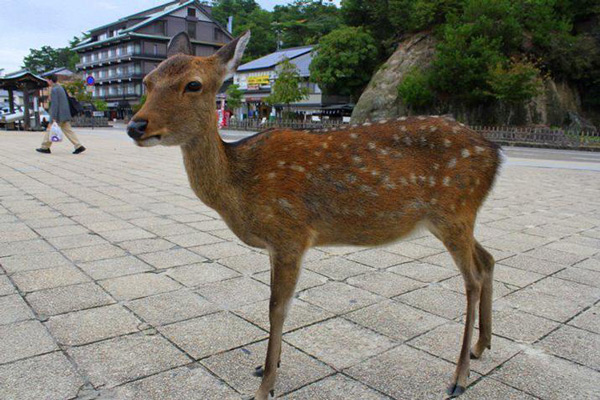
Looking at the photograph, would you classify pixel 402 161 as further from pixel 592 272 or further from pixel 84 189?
pixel 84 189

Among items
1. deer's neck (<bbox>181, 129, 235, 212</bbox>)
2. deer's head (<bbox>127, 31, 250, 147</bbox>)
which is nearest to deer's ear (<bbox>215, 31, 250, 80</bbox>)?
deer's head (<bbox>127, 31, 250, 147</bbox>)

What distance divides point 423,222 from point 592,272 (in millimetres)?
2705

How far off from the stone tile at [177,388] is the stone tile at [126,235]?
2871 millimetres

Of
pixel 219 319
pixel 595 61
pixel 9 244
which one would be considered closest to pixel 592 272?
pixel 219 319

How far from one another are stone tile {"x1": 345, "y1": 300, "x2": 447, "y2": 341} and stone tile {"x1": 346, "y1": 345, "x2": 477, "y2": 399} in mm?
234

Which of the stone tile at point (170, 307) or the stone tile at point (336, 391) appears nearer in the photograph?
the stone tile at point (336, 391)

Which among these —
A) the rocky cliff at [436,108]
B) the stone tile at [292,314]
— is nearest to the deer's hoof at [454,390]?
the stone tile at [292,314]

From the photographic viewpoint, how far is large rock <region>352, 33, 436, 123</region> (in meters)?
34.6

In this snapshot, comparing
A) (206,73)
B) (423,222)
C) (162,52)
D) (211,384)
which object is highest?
(162,52)

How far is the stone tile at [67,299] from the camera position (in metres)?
3.33

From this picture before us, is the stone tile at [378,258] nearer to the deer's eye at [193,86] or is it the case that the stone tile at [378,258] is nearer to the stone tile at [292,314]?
the stone tile at [292,314]

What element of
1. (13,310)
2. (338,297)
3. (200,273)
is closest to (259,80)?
(200,273)

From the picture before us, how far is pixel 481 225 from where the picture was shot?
625 centimetres

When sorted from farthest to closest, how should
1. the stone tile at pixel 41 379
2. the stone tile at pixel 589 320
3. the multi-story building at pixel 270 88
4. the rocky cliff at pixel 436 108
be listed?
the multi-story building at pixel 270 88 → the rocky cliff at pixel 436 108 → the stone tile at pixel 589 320 → the stone tile at pixel 41 379
